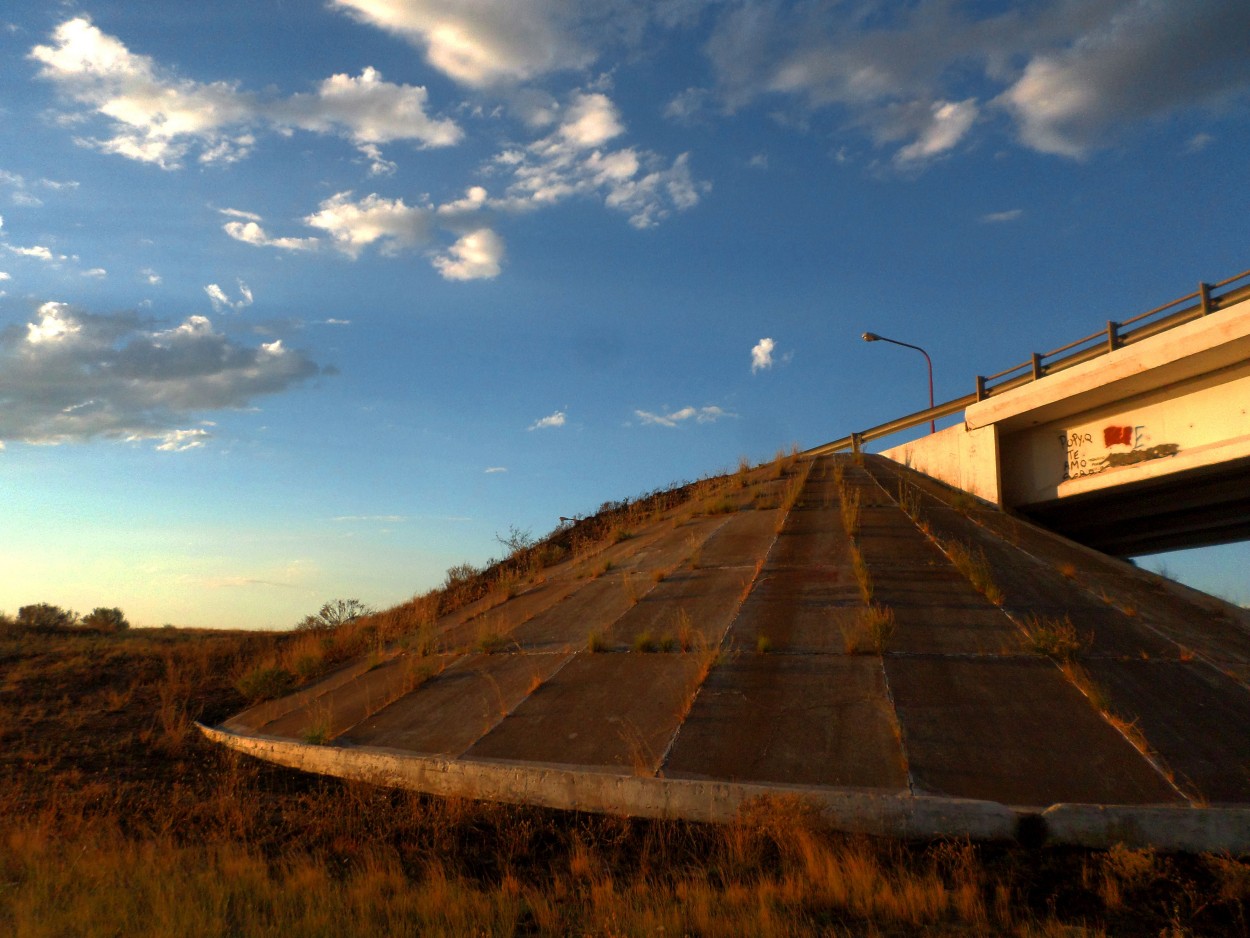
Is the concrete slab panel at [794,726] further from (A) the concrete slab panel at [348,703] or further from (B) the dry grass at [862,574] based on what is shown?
(A) the concrete slab panel at [348,703]

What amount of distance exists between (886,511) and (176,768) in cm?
1374

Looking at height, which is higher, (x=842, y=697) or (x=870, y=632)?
(x=870, y=632)

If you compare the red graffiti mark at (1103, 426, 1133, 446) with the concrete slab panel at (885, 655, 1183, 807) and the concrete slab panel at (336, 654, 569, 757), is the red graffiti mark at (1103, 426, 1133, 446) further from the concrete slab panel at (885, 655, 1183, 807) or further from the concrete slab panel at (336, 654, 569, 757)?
the concrete slab panel at (336, 654, 569, 757)

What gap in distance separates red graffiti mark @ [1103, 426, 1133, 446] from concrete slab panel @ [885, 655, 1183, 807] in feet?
28.7

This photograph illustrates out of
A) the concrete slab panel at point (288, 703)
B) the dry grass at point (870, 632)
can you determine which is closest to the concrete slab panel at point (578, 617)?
the concrete slab panel at point (288, 703)

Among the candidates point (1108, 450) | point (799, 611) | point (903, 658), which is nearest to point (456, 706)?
point (799, 611)

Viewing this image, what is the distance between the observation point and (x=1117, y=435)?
16.7 m

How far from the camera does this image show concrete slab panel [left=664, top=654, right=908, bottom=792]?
7848 millimetres

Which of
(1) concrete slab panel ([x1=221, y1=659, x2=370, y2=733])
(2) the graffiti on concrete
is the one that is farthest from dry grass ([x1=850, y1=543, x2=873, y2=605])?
(1) concrete slab panel ([x1=221, y1=659, x2=370, y2=733])

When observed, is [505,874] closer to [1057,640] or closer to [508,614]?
[1057,640]

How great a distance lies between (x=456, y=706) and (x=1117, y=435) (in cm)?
1402

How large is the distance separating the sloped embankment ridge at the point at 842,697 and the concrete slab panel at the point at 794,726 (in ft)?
0.09

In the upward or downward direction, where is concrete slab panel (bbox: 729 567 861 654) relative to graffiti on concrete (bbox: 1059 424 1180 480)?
downward

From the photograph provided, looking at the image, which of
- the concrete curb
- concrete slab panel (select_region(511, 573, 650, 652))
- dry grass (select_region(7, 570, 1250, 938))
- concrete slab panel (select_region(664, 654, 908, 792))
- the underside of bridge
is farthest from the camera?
the underside of bridge
